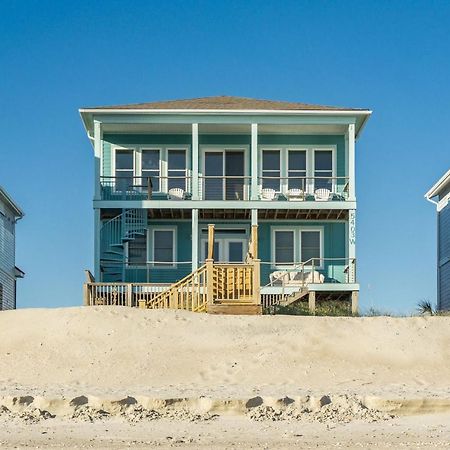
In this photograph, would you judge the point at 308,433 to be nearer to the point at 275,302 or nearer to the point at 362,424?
the point at 362,424

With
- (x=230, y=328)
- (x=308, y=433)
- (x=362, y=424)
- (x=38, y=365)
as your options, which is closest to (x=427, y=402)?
(x=362, y=424)

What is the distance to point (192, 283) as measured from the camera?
88.5ft

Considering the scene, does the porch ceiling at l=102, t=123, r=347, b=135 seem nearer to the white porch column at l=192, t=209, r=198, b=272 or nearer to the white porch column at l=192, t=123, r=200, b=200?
the white porch column at l=192, t=123, r=200, b=200

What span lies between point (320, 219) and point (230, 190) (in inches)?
128

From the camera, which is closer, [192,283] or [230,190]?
[192,283]

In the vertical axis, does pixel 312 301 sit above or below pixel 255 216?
below

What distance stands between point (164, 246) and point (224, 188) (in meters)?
2.90

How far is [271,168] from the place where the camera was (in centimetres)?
3609

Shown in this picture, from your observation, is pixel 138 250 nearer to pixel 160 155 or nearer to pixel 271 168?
pixel 160 155

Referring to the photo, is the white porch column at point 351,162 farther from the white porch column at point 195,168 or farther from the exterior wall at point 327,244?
the white porch column at point 195,168

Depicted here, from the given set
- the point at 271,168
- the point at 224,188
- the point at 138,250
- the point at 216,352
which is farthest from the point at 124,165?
the point at 216,352

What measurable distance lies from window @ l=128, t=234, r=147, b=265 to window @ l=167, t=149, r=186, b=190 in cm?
207

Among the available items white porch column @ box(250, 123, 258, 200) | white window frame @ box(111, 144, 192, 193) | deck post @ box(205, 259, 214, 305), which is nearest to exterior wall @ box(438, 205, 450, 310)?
white porch column @ box(250, 123, 258, 200)

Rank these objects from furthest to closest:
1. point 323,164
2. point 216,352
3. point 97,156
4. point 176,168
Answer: point 323,164, point 176,168, point 97,156, point 216,352
